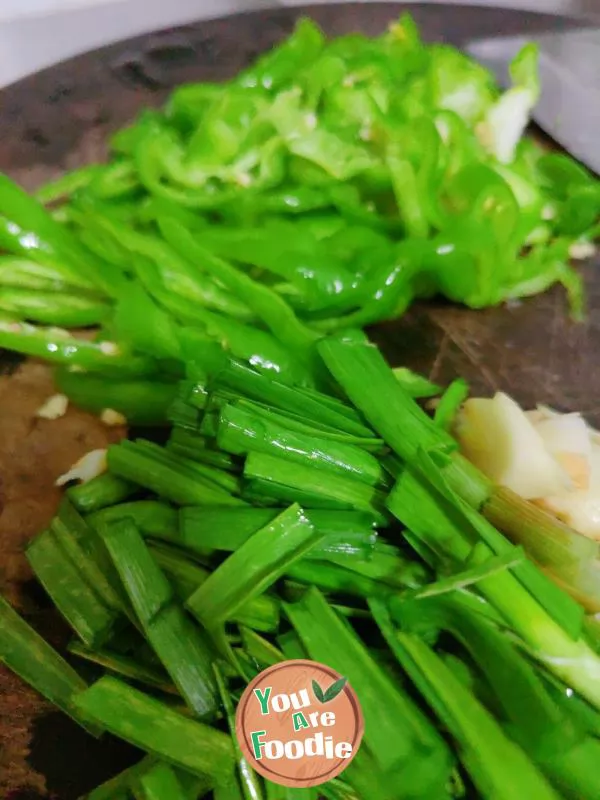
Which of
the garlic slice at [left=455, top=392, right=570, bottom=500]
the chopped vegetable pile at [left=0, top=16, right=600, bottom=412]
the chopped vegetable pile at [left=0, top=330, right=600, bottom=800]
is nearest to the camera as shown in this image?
the chopped vegetable pile at [left=0, top=330, right=600, bottom=800]

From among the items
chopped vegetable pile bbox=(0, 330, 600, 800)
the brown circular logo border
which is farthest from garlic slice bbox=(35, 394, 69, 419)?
the brown circular logo border

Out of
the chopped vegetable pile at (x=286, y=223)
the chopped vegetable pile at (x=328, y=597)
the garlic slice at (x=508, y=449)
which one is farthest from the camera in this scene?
the chopped vegetable pile at (x=286, y=223)

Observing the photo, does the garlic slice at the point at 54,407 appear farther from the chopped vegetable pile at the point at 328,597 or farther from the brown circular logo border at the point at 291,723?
the brown circular logo border at the point at 291,723

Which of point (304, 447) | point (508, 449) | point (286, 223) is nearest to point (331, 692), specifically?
point (304, 447)

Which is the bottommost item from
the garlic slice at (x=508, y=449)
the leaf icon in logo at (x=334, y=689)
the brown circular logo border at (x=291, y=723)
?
the brown circular logo border at (x=291, y=723)

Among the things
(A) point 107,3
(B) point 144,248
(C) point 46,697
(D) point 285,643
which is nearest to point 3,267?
(B) point 144,248

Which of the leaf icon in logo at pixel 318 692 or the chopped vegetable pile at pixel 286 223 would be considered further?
the chopped vegetable pile at pixel 286 223

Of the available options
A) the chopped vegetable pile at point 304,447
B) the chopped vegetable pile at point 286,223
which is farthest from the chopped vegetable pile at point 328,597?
the chopped vegetable pile at point 286,223

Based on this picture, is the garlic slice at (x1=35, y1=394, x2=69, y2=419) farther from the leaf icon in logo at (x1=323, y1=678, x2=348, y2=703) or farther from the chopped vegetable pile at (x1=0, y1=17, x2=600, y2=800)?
the leaf icon in logo at (x1=323, y1=678, x2=348, y2=703)
